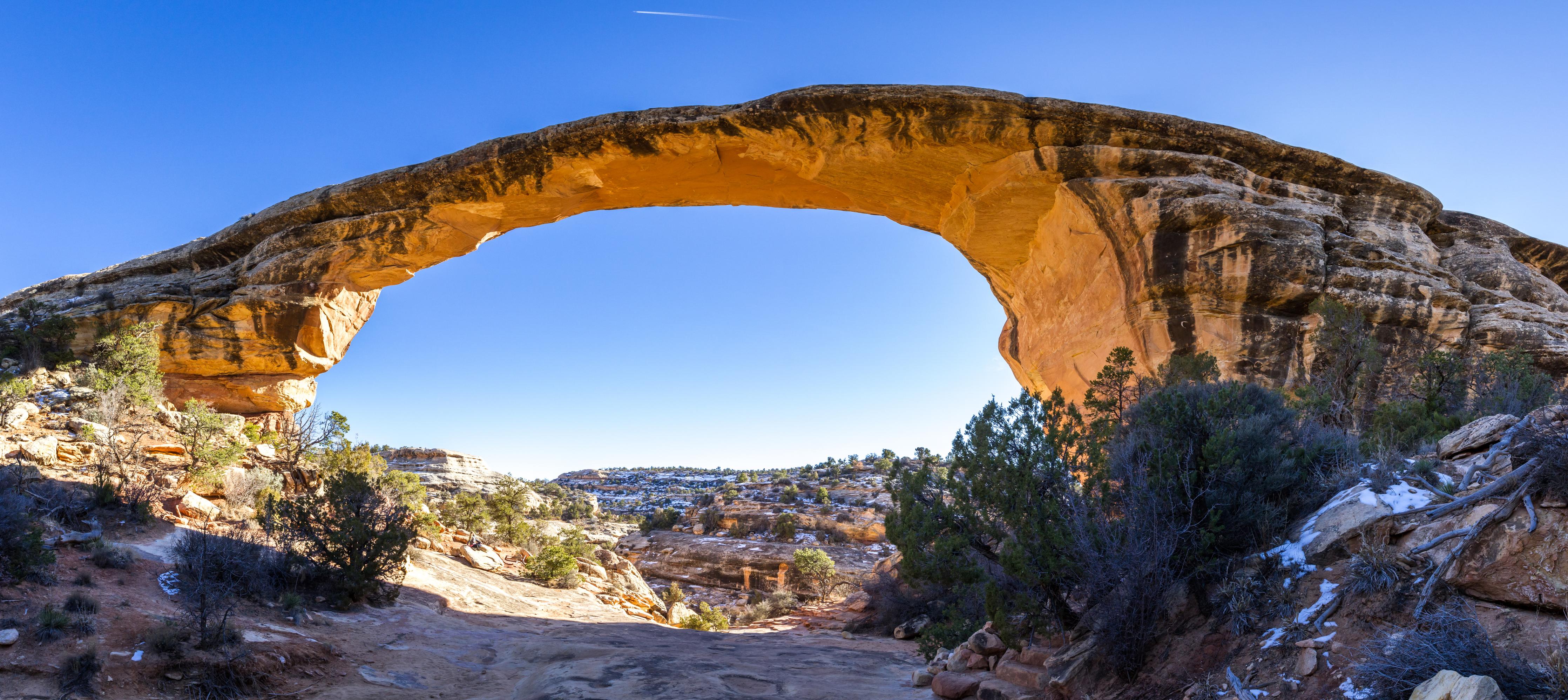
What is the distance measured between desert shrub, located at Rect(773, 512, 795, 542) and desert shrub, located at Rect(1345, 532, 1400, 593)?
61.7 ft

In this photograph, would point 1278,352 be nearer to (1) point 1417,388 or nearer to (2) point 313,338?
(1) point 1417,388

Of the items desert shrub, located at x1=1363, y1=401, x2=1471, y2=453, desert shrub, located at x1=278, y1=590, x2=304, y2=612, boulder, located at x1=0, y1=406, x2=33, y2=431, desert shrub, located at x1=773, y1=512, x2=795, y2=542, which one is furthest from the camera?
desert shrub, located at x1=773, y1=512, x2=795, y2=542

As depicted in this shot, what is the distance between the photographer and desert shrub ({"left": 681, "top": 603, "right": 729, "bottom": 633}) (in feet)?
46.3

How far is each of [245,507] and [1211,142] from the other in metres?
17.1

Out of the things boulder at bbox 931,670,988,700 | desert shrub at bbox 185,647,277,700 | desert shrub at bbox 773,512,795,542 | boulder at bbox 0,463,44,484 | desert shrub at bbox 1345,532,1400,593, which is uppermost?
boulder at bbox 0,463,44,484

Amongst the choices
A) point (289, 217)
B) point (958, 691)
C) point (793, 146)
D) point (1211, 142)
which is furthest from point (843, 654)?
point (289, 217)

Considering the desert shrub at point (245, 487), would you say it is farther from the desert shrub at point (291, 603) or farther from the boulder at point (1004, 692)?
the boulder at point (1004, 692)

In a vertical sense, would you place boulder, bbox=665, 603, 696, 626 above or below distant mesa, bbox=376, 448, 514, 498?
below

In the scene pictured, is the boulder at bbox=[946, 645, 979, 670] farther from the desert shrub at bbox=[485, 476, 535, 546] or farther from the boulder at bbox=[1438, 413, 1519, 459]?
the desert shrub at bbox=[485, 476, 535, 546]

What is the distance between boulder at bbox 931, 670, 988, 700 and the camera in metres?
6.22

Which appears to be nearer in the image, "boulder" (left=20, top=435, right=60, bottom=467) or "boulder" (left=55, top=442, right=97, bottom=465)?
"boulder" (left=20, top=435, right=60, bottom=467)

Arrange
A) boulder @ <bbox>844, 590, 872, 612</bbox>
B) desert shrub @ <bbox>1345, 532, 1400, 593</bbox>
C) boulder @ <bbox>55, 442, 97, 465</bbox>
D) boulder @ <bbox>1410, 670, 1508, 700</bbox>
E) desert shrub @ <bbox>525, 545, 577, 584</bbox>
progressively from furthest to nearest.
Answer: desert shrub @ <bbox>525, 545, 577, 584</bbox> < boulder @ <bbox>844, 590, 872, 612</bbox> < boulder @ <bbox>55, 442, 97, 465</bbox> < desert shrub @ <bbox>1345, 532, 1400, 593</bbox> < boulder @ <bbox>1410, 670, 1508, 700</bbox>

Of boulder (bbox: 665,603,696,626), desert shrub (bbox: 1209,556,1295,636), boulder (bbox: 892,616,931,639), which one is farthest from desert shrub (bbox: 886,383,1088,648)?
boulder (bbox: 665,603,696,626)

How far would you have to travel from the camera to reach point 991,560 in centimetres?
591
